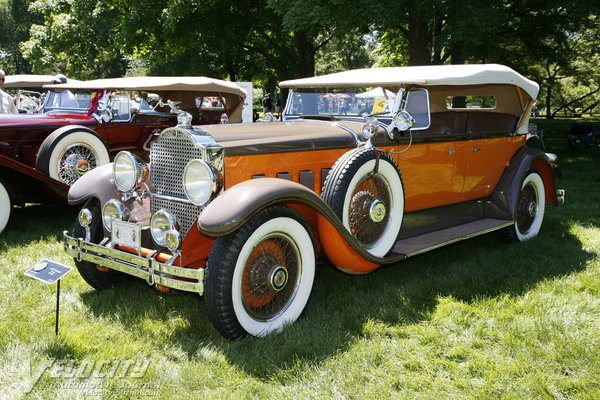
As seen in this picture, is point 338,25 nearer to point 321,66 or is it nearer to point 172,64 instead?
point 172,64

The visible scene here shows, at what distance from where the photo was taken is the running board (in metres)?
4.33

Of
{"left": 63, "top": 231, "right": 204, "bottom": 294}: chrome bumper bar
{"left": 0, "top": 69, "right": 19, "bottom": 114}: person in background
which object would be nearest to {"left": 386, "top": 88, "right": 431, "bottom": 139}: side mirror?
{"left": 63, "top": 231, "right": 204, "bottom": 294}: chrome bumper bar

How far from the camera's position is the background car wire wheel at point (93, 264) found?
4125mm

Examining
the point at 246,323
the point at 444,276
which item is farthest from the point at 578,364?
the point at 246,323

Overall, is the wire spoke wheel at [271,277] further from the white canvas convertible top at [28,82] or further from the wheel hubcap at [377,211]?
the white canvas convertible top at [28,82]

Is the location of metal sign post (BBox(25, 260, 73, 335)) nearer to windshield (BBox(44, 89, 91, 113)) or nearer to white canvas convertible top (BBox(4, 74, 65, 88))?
windshield (BBox(44, 89, 91, 113))

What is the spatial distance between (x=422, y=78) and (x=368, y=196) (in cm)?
117

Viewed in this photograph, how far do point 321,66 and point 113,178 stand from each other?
1602 inches

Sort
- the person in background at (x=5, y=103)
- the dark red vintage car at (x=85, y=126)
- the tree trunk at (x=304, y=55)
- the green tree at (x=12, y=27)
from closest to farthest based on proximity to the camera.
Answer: the dark red vintage car at (x=85, y=126), the person in background at (x=5, y=103), the tree trunk at (x=304, y=55), the green tree at (x=12, y=27)

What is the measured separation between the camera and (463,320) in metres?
3.65

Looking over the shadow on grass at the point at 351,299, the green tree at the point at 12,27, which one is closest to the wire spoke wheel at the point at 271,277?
the shadow on grass at the point at 351,299

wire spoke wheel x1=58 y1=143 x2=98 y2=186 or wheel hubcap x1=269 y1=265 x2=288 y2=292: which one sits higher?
wire spoke wheel x1=58 y1=143 x2=98 y2=186

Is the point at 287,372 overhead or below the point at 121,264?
below

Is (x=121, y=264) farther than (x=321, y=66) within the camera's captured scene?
No
